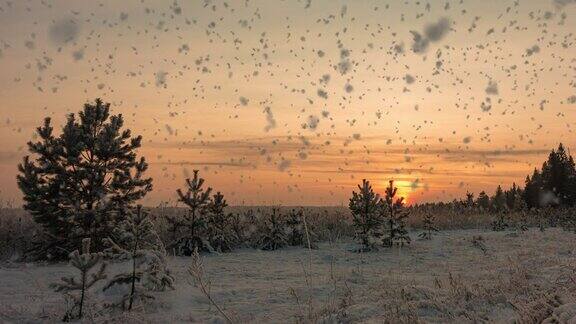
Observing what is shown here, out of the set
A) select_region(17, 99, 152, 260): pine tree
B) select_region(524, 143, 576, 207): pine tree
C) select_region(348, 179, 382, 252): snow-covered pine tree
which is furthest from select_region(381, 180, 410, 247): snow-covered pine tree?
select_region(524, 143, 576, 207): pine tree

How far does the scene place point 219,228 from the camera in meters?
19.2

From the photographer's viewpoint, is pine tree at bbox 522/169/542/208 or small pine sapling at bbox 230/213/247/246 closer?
small pine sapling at bbox 230/213/247/246

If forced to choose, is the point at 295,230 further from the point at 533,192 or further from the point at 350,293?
the point at 533,192

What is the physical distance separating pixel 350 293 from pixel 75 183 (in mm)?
10727

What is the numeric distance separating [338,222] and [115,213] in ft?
38.4

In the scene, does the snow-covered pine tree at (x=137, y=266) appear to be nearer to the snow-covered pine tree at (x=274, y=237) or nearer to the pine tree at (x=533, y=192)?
the snow-covered pine tree at (x=274, y=237)

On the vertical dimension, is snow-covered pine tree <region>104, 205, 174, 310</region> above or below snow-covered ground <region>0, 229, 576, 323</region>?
above

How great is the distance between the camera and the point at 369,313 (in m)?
6.72

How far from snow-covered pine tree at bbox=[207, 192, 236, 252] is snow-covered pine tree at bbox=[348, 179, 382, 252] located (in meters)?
4.49

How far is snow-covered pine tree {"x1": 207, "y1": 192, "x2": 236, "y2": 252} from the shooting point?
1866 cm

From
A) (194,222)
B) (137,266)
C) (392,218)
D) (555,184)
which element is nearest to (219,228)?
(194,222)

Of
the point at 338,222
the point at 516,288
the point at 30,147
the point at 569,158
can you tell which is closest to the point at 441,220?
the point at 338,222

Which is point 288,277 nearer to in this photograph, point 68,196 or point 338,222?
point 68,196

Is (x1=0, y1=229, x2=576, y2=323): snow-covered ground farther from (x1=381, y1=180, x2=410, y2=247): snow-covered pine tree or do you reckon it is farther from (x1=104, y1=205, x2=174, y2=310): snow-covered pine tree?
(x1=381, y1=180, x2=410, y2=247): snow-covered pine tree
